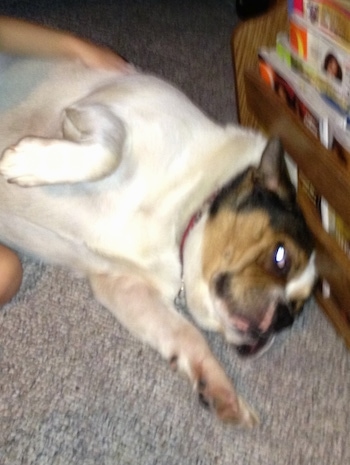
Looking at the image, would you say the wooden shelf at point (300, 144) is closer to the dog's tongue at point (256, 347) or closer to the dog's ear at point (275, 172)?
the dog's ear at point (275, 172)

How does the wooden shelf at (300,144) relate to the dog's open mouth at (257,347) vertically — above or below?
above

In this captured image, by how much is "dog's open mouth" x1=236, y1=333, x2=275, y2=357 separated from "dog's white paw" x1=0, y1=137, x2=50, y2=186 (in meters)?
0.58

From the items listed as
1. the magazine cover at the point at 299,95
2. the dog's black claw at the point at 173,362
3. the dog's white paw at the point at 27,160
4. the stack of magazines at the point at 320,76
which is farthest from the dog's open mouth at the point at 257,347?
the dog's white paw at the point at 27,160

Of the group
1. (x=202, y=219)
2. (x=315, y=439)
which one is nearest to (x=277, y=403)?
(x=315, y=439)

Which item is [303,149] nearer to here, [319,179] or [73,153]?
[319,179]

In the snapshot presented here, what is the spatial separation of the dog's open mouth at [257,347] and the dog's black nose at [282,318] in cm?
3

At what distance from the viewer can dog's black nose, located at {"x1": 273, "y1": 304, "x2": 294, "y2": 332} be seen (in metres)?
1.38

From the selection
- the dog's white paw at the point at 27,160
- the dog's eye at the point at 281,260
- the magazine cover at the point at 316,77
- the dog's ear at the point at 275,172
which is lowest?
the dog's eye at the point at 281,260

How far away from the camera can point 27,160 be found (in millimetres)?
1249

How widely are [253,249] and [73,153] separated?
0.43m

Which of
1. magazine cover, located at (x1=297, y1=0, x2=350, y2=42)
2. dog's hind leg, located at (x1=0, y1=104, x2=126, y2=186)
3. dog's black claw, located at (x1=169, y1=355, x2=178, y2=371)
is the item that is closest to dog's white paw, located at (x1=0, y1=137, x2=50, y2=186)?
dog's hind leg, located at (x1=0, y1=104, x2=126, y2=186)

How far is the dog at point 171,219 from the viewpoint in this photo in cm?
135

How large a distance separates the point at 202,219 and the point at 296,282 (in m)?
0.26

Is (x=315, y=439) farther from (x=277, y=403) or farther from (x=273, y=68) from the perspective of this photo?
(x=273, y=68)
